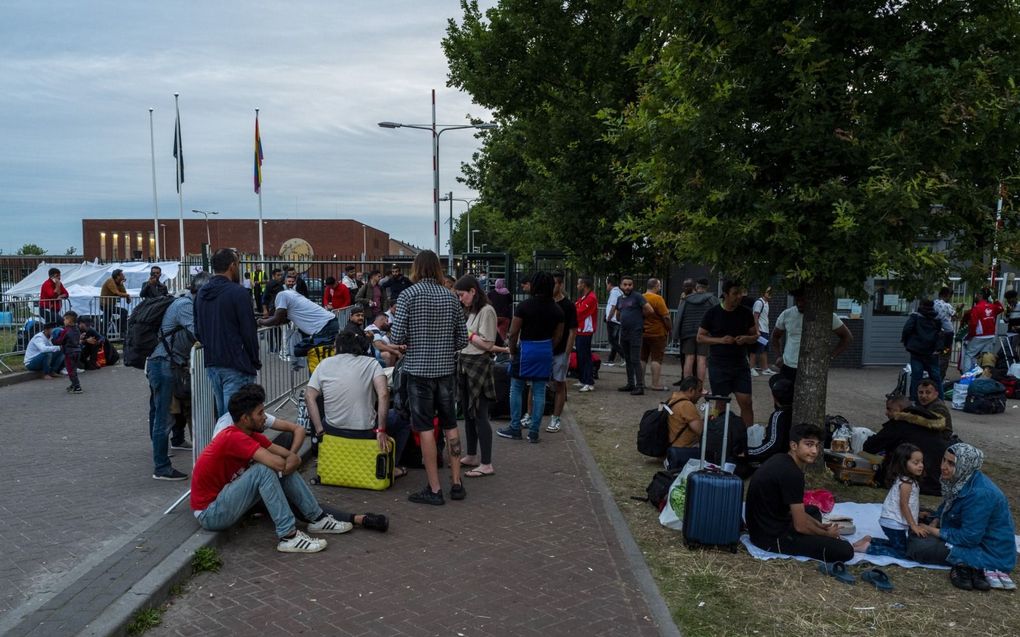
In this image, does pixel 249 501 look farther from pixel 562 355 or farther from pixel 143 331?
pixel 562 355

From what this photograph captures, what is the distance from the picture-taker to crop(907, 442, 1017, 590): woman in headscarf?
485 centimetres

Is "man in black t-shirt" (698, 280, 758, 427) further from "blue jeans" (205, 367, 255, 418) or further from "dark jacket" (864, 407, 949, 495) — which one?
"blue jeans" (205, 367, 255, 418)

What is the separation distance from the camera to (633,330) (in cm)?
1187

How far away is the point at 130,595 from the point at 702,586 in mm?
3365

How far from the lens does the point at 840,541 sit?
5.07m

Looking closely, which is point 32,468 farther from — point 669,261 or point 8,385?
point 669,261

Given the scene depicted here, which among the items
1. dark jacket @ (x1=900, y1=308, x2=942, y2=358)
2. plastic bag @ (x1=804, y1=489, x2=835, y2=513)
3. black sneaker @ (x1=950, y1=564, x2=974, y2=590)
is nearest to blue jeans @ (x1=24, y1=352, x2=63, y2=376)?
plastic bag @ (x1=804, y1=489, x2=835, y2=513)

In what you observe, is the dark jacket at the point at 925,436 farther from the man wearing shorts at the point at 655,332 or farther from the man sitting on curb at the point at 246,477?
the man wearing shorts at the point at 655,332

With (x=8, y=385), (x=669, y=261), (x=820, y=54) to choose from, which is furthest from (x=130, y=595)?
(x=669, y=261)

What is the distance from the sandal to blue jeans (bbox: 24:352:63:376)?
13.1 m

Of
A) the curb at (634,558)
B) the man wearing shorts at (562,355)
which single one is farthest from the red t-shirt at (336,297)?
the curb at (634,558)

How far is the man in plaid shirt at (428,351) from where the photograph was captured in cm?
600

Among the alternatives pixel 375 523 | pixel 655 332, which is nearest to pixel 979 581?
pixel 375 523

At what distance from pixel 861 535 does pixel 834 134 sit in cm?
321
